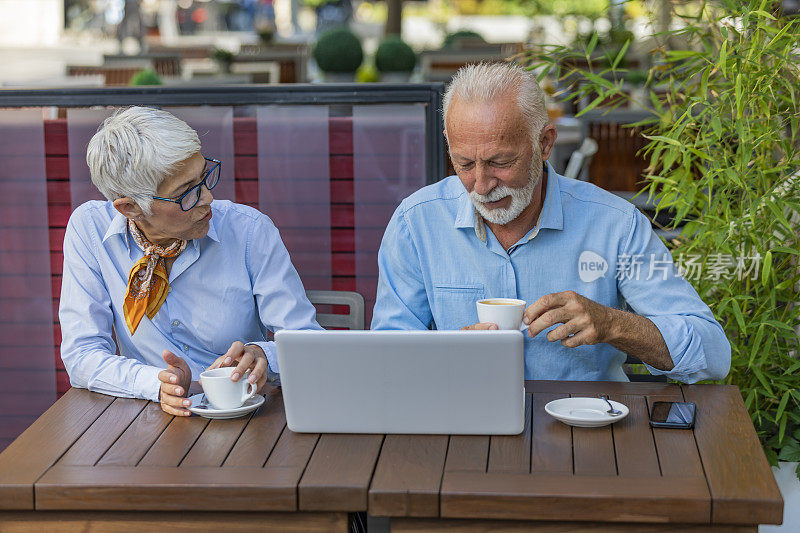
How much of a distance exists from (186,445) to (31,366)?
6.06 feet

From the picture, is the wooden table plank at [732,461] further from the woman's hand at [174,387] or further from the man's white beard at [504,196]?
the woman's hand at [174,387]

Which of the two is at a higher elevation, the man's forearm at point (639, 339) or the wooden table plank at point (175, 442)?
the man's forearm at point (639, 339)

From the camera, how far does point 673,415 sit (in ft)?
6.15

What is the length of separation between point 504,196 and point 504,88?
0.24m

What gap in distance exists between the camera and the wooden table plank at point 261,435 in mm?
1747

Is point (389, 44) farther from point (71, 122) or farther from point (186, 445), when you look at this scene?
point (186, 445)

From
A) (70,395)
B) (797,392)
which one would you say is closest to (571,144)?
(797,392)

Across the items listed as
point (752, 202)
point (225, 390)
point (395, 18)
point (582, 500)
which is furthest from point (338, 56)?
point (395, 18)

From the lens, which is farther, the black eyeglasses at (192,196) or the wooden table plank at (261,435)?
the black eyeglasses at (192,196)

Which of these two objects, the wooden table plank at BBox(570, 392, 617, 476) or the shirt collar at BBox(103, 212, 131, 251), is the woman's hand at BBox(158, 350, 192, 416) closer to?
the shirt collar at BBox(103, 212, 131, 251)

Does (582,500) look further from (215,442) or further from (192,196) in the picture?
(192,196)

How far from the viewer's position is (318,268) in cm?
336

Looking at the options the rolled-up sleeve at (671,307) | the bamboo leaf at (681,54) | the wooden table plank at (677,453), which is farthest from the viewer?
the bamboo leaf at (681,54)

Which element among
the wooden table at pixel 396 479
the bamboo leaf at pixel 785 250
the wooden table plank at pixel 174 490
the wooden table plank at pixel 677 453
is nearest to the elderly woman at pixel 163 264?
the wooden table at pixel 396 479
